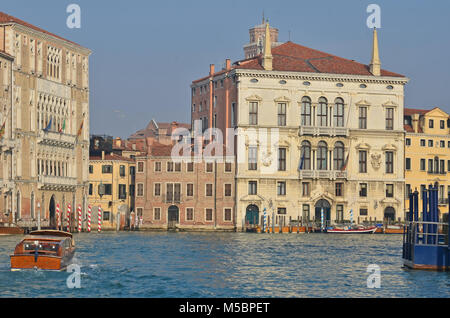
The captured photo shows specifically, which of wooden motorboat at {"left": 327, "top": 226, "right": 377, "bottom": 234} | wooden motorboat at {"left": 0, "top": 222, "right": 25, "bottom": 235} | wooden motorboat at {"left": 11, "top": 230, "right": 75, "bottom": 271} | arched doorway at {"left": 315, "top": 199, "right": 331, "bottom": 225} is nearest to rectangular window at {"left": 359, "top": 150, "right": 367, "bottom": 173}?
arched doorway at {"left": 315, "top": 199, "right": 331, "bottom": 225}

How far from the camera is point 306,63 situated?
81938mm

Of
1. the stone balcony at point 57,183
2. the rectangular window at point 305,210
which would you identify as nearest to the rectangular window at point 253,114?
the rectangular window at point 305,210

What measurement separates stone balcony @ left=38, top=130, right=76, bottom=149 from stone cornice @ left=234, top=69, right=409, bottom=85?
12.1 metres

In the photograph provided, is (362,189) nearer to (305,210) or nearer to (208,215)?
(305,210)

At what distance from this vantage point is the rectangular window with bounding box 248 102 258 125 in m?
79.0

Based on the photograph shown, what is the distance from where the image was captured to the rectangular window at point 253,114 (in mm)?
79000

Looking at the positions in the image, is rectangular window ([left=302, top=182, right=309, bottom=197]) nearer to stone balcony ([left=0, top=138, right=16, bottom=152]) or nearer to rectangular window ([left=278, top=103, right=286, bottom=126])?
rectangular window ([left=278, top=103, right=286, bottom=126])

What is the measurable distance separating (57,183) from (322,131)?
61.7ft

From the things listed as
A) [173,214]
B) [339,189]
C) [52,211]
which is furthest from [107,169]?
[339,189]

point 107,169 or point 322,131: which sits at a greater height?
point 322,131

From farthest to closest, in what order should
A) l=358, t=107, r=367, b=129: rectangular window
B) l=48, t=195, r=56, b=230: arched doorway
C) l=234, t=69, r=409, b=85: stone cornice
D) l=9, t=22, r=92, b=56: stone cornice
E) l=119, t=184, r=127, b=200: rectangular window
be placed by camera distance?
l=119, t=184, r=127, b=200: rectangular window
l=358, t=107, r=367, b=129: rectangular window
l=234, t=69, r=409, b=85: stone cornice
l=48, t=195, r=56, b=230: arched doorway
l=9, t=22, r=92, b=56: stone cornice

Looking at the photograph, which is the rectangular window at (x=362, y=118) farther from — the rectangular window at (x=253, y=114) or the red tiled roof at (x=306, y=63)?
the rectangular window at (x=253, y=114)

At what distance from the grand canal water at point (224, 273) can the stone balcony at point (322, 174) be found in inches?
933
